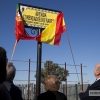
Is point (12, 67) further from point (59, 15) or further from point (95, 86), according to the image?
point (59, 15)

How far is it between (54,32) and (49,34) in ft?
0.75

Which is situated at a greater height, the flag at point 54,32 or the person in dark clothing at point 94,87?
the flag at point 54,32

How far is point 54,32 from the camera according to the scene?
680 cm

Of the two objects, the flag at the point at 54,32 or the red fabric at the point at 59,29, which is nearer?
the flag at the point at 54,32

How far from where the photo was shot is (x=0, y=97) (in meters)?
1.54

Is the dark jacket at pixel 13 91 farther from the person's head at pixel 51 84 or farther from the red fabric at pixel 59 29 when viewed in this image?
the red fabric at pixel 59 29

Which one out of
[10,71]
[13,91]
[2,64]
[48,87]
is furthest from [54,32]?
[2,64]

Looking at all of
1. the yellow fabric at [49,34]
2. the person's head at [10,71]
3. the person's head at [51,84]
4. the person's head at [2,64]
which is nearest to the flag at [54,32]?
the yellow fabric at [49,34]

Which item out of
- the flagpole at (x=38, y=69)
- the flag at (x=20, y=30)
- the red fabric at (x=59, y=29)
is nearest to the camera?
the flagpole at (x=38, y=69)

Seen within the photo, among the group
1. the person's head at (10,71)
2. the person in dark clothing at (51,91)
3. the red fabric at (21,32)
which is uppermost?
the red fabric at (21,32)

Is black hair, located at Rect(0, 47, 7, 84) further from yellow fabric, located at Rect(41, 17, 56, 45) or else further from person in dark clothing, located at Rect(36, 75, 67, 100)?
yellow fabric, located at Rect(41, 17, 56, 45)

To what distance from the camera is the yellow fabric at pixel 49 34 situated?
6.46 metres

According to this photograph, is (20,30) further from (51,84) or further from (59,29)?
(51,84)

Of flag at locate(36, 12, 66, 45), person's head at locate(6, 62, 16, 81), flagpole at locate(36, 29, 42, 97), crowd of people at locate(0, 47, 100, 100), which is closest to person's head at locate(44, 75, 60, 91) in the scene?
crowd of people at locate(0, 47, 100, 100)
